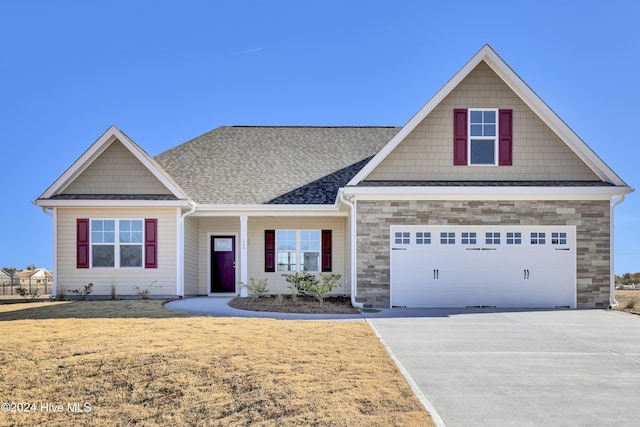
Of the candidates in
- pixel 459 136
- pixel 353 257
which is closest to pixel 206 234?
pixel 353 257

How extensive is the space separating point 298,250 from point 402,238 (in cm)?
514

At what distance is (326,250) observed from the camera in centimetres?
1994

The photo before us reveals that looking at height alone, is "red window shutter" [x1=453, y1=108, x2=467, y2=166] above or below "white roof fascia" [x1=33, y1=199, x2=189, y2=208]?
above

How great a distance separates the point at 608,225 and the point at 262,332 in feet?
36.5

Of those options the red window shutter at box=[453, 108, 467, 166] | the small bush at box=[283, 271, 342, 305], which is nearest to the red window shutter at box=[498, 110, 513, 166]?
the red window shutter at box=[453, 108, 467, 166]

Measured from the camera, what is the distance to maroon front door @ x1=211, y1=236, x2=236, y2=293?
20.5 metres

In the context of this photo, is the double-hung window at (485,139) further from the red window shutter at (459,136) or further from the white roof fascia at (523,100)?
the white roof fascia at (523,100)

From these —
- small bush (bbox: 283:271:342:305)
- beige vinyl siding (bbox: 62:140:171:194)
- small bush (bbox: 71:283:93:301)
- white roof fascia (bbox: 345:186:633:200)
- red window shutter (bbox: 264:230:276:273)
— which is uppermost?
beige vinyl siding (bbox: 62:140:171:194)

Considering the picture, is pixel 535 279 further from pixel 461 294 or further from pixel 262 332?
pixel 262 332

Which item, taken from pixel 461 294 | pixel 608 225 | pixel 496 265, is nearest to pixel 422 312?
pixel 461 294

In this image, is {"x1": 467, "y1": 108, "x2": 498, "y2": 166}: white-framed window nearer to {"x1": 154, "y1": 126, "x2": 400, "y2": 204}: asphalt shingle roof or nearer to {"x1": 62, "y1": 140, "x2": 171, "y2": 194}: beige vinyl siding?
{"x1": 154, "y1": 126, "x2": 400, "y2": 204}: asphalt shingle roof

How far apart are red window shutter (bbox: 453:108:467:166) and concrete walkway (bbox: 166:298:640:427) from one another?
15.6 feet

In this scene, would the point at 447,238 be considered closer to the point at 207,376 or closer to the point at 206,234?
the point at 206,234

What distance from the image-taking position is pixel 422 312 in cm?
1482
